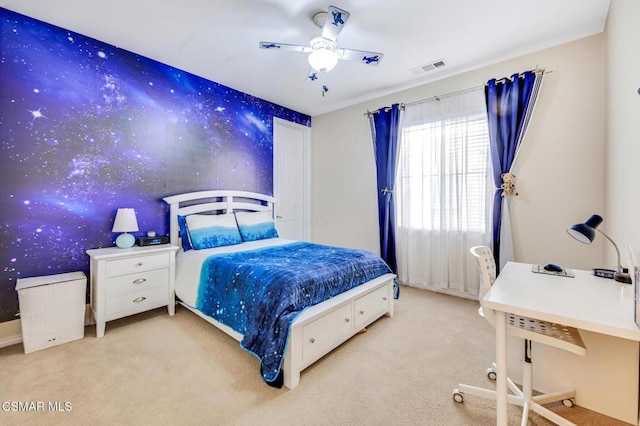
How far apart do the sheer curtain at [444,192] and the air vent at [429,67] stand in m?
→ 0.42

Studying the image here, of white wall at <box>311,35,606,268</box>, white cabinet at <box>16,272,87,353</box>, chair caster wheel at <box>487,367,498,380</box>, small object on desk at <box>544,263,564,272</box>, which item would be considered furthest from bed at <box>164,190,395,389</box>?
white wall at <box>311,35,606,268</box>

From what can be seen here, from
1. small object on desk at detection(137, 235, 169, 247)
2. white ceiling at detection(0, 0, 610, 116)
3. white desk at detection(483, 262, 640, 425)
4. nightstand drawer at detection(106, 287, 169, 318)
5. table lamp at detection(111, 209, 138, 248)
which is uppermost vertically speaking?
white ceiling at detection(0, 0, 610, 116)

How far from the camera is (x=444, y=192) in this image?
136 inches

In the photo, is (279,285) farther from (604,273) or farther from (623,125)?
(623,125)

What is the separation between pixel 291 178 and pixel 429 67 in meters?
2.68

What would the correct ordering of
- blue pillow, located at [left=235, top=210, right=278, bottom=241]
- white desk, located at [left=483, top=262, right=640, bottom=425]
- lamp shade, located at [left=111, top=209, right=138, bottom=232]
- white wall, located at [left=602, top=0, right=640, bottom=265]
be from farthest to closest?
blue pillow, located at [left=235, top=210, right=278, bottom=241], lamp shade, located at [left=111, top=209, right=138, bottom=232], white wall, located at [left=602, top=0, right=640, bottom=265], white desk, located at [left=483, top=262, right=640, bottom=425]

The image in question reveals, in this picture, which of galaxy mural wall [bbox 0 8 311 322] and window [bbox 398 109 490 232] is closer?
galaxy mural wall [bbox 0 8 311 322]

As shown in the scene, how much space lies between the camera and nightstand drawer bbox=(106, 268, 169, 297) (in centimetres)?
245

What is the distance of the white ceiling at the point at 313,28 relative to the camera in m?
2.20

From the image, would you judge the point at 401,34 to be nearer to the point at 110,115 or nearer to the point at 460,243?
the point at 460,243

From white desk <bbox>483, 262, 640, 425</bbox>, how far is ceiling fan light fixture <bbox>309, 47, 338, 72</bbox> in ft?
6.58

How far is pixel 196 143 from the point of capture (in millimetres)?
3506

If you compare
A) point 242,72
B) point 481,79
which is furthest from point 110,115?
point 481,79

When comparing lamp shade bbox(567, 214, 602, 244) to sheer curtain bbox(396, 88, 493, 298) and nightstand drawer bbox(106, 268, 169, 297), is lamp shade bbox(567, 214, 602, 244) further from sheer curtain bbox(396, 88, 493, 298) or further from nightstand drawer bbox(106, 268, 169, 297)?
nightstand drawer bbox(106, 268, 169, 297)
